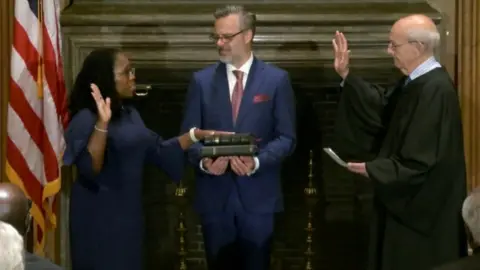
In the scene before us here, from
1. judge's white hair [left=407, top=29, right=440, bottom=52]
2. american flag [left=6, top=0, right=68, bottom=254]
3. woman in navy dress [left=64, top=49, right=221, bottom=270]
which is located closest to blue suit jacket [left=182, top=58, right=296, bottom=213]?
woman in navy dress [left=64, top=49, right=221, bottom=270]

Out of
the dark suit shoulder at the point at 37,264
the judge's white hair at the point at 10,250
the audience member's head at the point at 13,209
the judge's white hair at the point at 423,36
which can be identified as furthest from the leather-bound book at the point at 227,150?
the judge's white hair at the point at 10,250

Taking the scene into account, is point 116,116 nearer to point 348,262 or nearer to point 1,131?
point 1,131

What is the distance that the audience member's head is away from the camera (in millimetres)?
3244

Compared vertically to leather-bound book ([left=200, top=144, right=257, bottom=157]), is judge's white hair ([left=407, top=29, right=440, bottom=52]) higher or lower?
higher

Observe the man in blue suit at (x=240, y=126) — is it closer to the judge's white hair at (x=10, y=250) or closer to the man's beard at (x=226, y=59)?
the man's beard at (x=226, y=59)

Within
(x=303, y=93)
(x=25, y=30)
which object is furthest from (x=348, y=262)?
(x=25, y=30)

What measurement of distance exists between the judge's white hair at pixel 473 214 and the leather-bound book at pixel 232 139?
130 centimetres

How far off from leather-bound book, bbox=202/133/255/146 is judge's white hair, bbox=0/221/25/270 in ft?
6.18

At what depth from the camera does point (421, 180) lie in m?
4.21

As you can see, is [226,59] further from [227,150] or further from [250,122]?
[227,150]

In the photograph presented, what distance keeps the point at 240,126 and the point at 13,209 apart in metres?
1.53

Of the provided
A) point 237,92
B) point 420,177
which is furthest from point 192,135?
point 420,177

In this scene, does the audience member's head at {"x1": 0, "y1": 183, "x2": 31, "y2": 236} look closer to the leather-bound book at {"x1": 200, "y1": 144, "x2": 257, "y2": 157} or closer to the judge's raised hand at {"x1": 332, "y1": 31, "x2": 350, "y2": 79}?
the leather-bound book at {"x1": 200, "y1": 144, "x2": 257, "y2": 157}

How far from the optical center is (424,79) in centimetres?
428
